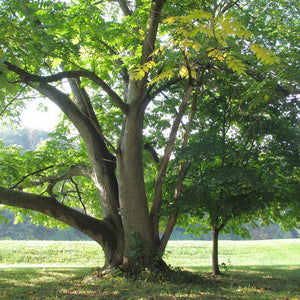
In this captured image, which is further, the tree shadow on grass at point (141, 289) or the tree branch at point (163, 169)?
the tree branch at point (163, 169)

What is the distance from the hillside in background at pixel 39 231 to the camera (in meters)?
47.7

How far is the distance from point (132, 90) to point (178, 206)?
283 centimetres

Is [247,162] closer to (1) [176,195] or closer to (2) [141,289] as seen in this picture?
(1) [176,195]

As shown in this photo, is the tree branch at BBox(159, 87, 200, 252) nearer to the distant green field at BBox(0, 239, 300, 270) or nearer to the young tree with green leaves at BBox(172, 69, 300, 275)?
the young tree with green leaves at BBox(172, 69, 300, 275)

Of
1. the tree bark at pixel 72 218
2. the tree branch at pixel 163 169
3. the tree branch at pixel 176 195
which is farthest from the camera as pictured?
the tree branch at pixel 163 169

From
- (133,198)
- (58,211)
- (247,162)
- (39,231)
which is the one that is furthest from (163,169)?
(39,231)

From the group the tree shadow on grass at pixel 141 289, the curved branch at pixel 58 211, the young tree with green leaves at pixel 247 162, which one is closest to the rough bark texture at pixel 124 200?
the curved branch at pixel 58 211

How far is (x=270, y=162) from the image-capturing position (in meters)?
6.68

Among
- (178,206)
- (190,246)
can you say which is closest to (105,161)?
(178,206)

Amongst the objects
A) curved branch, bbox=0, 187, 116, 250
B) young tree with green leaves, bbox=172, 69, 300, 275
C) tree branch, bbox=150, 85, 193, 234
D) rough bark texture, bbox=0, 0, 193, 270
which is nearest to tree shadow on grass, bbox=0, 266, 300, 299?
rough bark texture, bbox=0, 0, 193, 270

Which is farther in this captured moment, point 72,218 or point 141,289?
point 72,218

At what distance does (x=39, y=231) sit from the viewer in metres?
48.9

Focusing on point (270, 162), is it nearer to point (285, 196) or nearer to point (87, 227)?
point (285, 196)

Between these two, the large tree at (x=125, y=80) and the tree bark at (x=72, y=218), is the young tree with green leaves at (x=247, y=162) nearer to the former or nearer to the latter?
the large tree at (x=125, y=80)
